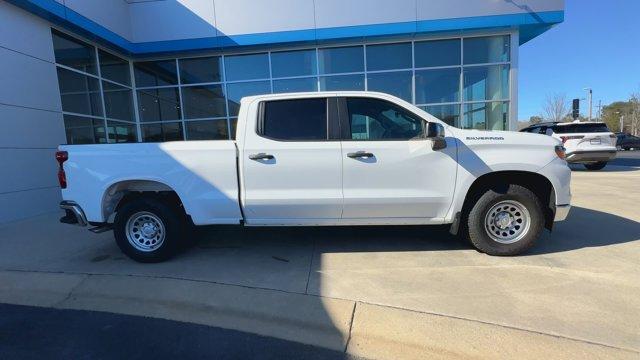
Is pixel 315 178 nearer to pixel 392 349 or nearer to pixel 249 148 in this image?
pixel 249 148

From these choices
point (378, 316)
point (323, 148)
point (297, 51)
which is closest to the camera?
point (378, 316)

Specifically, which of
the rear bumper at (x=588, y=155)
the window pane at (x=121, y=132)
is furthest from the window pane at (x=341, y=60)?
the rear bumper at (x=588, y=155)

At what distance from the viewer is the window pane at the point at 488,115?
12.1 metres

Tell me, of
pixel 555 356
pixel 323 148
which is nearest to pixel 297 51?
pixel 323 148

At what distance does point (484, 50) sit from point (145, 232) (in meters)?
11.6

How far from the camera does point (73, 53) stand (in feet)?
33.2

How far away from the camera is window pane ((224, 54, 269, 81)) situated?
12555 mm

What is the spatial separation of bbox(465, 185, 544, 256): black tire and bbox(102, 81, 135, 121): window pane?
11.2 metres

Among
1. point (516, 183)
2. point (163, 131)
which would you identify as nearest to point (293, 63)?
point (163, 131)

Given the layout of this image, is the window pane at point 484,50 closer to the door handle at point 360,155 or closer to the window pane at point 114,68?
the door handle at point 360,155

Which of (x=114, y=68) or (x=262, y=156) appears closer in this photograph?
(x=262, y=156)

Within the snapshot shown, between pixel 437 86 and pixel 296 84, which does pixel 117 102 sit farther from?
pixel 437 86

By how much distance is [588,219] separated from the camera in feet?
20.2

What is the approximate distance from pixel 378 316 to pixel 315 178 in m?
1.73
